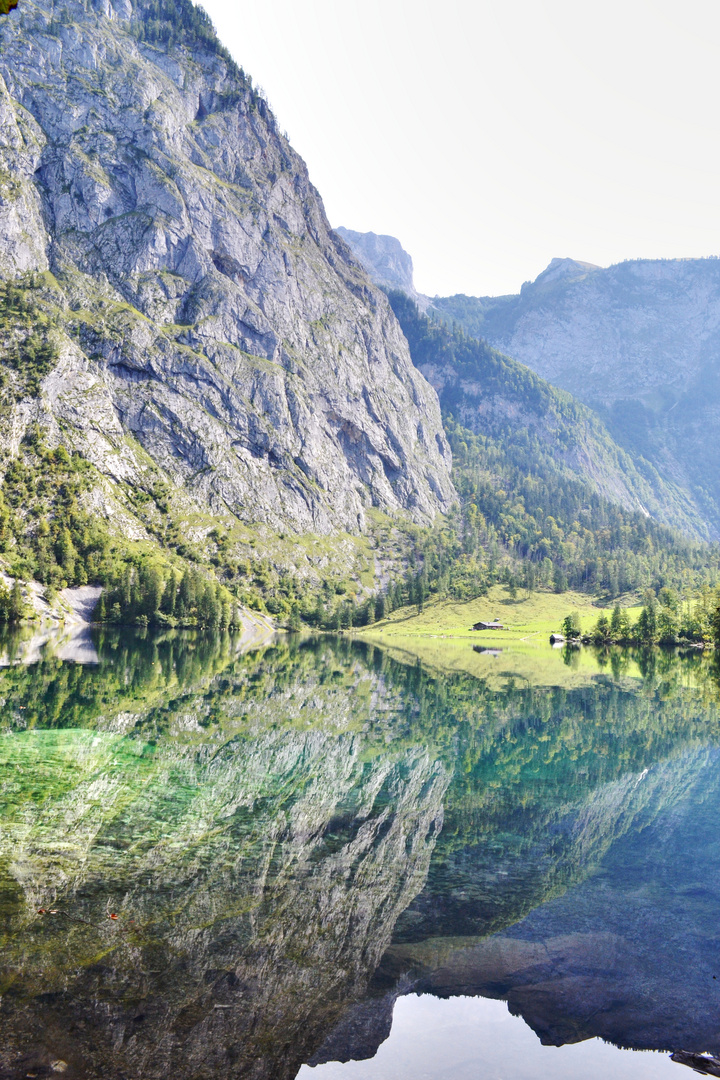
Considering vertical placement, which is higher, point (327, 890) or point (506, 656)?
point (327, 890)

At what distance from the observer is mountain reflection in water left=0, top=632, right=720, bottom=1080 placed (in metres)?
12.8

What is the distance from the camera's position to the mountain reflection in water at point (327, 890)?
1281 centimetres

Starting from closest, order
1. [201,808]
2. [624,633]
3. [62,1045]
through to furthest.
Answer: [62,1045] → [201,808] → [624,633]

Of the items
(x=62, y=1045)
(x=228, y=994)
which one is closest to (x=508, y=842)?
(x=228, y=994)

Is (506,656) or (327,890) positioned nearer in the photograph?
(327,890)

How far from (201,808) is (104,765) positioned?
8940mm

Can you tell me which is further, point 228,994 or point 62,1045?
point 228,994

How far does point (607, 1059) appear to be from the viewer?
12.5 m

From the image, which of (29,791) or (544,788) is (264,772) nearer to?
(29,791)

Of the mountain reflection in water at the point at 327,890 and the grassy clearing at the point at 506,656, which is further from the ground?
the mountain reflection in water at the point at 327,890

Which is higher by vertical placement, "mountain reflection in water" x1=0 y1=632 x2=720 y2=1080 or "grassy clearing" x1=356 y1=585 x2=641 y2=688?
"mountain reflection in water" x1=0 y1=632 x2=720 y2=1080

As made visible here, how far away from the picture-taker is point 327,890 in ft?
63.2

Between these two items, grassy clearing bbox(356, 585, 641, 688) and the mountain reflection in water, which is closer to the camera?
the mountain reflection in water

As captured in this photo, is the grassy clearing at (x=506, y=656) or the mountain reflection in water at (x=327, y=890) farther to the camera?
the grassy clearing at (x=506, y=656)
